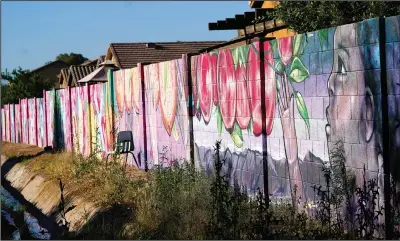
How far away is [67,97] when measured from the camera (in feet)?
72.1

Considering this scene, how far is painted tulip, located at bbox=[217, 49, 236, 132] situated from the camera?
949cm

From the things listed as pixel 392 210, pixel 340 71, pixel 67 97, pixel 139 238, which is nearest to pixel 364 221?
pixel 392 210

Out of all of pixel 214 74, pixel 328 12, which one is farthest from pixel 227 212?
pixel 328 12

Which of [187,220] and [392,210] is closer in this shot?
[392,210]

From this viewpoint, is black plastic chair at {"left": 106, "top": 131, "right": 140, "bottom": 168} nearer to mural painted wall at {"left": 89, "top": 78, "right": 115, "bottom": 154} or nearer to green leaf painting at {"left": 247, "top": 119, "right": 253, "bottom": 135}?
mural painted wall at {"left": 89, "top": 78, "right": 115, "bottom": 154}

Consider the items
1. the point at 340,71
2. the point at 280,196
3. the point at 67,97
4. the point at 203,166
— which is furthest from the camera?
the point at 67,97

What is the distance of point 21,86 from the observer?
45062 mm

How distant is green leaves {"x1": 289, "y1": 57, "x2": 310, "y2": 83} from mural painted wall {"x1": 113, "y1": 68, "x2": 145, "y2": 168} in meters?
6.59

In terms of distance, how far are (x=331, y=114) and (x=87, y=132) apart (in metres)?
12.8

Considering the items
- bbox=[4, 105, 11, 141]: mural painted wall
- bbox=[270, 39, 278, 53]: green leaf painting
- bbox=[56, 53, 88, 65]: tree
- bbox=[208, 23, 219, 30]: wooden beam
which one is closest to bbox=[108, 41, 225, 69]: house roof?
bbox=[4, 105, 11, 141]: mural painted wall

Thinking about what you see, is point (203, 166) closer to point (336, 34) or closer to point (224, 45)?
point (336, 34)

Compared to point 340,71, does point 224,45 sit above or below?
above

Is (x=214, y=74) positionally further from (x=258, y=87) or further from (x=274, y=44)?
(x=274, y=44)

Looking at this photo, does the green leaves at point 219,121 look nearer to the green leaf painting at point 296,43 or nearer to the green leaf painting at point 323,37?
the green leaf painting at point 296,43
